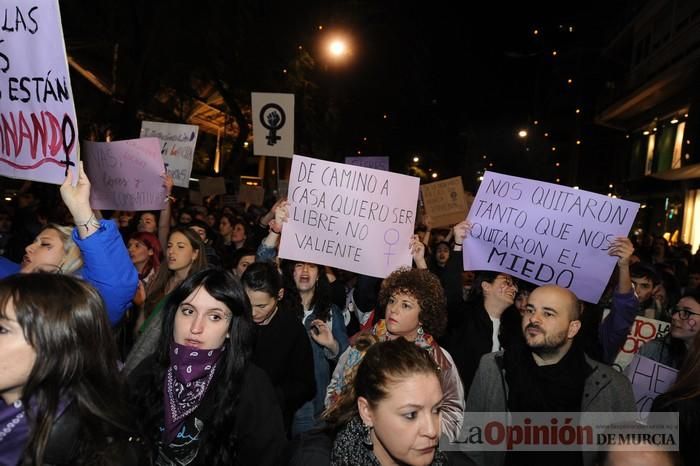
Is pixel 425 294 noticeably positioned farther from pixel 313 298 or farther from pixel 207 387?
pixel 207 387

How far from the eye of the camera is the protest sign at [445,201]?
1004cm

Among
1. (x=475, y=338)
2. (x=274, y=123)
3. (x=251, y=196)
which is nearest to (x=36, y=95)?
(x=475, y=338)

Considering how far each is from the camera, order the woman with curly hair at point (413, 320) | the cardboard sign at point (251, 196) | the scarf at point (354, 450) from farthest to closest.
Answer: the cardboard sign at point (251, 196) < the woman with curly hair at point (413, 320) < the scarf at point (354, 450)

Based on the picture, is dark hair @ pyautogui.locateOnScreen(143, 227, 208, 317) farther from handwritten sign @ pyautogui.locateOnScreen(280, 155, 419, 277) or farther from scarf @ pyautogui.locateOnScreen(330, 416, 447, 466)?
scarf @ pyautogui.locateOnScreen(330, 416, 447, 466)

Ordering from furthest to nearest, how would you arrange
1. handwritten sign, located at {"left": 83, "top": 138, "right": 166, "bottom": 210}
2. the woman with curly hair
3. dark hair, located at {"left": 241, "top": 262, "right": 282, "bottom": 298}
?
1. handwritten sign, located at {"left": 83, "top": 138, "right": 166, "bottom": 210}
2. dark hair, located at {"left": 241, "top": 262, "right": 282, "bottom": 298}
3. the woman with curly hair

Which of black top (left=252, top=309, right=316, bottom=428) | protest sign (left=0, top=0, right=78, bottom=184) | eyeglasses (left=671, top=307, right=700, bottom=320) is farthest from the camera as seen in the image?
eyeglasses (left=671, top=307, right=700, bottom=320)

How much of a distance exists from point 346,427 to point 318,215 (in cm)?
299

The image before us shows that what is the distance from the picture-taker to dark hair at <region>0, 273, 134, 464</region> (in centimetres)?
200

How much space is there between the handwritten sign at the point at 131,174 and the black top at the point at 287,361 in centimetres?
276

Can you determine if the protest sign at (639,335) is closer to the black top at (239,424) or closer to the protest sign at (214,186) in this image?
the black top at (239,424)

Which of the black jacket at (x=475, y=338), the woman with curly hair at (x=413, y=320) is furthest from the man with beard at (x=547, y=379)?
the black jacket at (x=475, y=338)

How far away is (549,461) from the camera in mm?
3377

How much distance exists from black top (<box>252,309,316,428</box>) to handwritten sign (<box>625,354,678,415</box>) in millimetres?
2139

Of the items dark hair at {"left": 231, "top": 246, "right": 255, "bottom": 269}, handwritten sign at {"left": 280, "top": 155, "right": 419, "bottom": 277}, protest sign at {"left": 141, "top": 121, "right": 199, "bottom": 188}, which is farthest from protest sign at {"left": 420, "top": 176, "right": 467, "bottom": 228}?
handwritten sign at {"left": 280, "top": 155, "right": 419, "bottom": 277}
